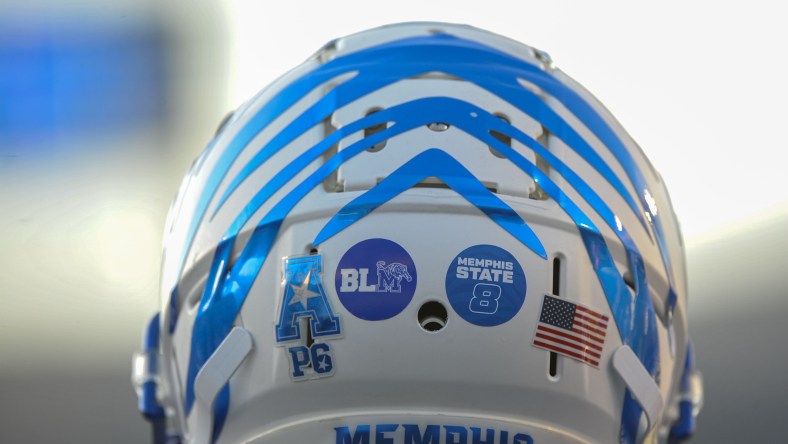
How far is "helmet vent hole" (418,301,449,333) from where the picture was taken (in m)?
1.47

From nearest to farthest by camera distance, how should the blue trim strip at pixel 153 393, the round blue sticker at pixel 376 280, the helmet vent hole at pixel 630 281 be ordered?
the round blue sticker at pixel 376 280 → the helmet vent hole at pixel 630 281 → the blue trim strip at pixel 153 393

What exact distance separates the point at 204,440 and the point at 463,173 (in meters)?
Result: 0.47

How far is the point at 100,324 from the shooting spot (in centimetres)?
308

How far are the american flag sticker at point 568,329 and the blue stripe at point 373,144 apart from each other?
0.05 metres

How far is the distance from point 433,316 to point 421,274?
57mm

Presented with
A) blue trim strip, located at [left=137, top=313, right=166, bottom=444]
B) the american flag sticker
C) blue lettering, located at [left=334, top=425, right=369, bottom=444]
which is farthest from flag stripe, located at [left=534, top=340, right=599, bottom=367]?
blue trim strip, located at [left=137, top=313, right=166, bottom=444]

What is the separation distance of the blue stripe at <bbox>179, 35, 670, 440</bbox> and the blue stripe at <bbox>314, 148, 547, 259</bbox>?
0.06 metres

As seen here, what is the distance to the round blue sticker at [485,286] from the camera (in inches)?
57.6

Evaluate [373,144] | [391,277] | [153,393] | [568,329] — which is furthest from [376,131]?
[153,393]

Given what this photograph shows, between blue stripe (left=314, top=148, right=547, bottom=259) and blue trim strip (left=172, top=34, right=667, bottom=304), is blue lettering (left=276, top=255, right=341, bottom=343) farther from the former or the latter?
blue trim strip (left=172, top=34, right=667, bottom=304)

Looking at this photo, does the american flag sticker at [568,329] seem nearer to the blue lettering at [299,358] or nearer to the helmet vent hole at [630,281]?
the helmet vent hole at [630,281]

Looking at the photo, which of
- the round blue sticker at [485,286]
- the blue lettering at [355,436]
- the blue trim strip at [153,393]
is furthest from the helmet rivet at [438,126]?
the blue trim strip at [153,393]

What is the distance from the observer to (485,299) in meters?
1.47

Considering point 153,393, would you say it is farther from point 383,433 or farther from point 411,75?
point 411,75
